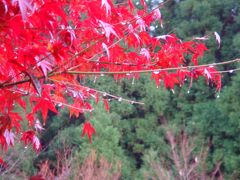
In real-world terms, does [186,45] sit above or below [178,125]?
above

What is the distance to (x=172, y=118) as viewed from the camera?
32.5ft

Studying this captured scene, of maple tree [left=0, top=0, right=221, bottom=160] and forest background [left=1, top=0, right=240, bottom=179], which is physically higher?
maple tree [left=0, top=0, right=221, bottom=160]

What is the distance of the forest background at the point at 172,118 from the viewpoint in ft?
27.5

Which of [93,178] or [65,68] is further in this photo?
[93,178]

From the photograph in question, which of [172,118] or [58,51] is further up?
[58,51]

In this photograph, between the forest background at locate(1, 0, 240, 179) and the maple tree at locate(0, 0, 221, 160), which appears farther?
the forest background at locate(1, 0, 240, 179)

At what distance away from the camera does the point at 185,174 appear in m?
5.78

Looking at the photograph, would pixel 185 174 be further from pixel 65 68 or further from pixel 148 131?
pixel 65 68

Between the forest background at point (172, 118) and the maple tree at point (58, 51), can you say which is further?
the forest background at point (172, 118)

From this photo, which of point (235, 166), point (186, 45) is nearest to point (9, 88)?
point (186, 45)

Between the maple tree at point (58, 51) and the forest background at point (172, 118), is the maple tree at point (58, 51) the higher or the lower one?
the higher one

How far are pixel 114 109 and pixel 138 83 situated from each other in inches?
29.0

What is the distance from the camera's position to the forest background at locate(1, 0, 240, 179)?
837 centimetres

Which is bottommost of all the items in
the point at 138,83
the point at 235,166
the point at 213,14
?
the point at 235,166
